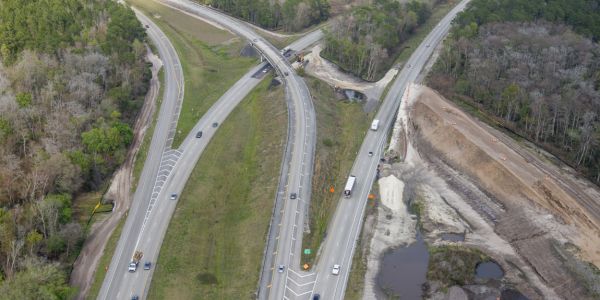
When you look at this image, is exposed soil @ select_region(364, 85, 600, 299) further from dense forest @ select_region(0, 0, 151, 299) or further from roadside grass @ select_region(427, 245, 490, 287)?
dense forest @ select_region(0, 0, 151, 299)

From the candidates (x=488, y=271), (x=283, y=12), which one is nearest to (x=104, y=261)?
(x=488, y=271)

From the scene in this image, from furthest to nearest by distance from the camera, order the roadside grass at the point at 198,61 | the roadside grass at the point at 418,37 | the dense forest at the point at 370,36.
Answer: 1. the roadside grass at the point at 418,37
2. the dense forest at the point at 370,36
3. the roadside grass at the point at 198,61

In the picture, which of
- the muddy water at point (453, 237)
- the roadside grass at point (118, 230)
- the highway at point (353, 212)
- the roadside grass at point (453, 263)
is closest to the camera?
the roadside grass at point (118, 230)

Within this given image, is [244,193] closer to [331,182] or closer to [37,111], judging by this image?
[331,182]

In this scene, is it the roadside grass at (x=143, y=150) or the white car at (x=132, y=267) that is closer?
the white car at (x=132, y=267)

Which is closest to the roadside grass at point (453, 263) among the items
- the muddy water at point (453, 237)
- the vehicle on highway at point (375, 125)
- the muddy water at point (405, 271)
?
the muddy water at point (405, 271)

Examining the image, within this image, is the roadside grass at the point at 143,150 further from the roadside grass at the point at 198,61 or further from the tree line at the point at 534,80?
the tree line at the point at 534,80

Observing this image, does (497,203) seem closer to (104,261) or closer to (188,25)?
(104,261)
